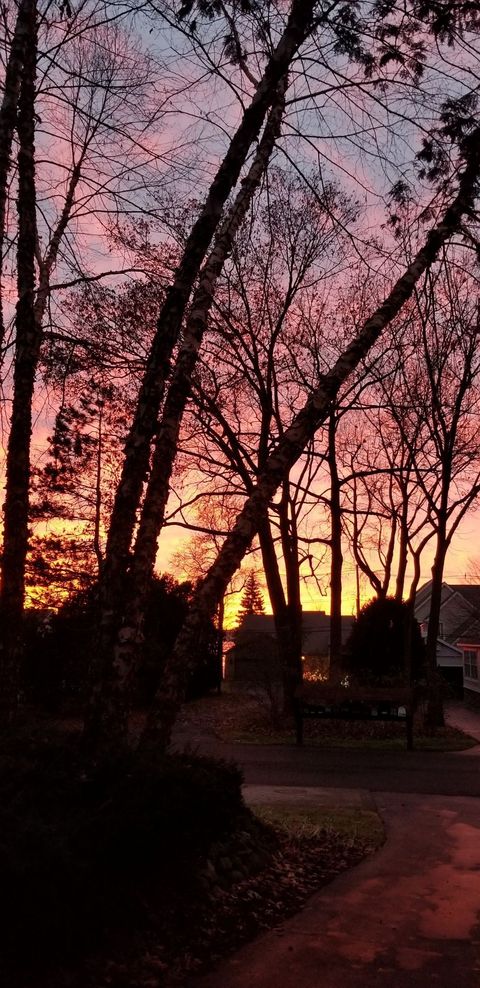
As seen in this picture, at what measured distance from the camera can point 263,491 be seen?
7301 mm

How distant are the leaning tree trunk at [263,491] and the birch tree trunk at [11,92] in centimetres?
314

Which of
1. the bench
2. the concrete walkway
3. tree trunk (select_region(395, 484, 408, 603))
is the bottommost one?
the concrete walkway

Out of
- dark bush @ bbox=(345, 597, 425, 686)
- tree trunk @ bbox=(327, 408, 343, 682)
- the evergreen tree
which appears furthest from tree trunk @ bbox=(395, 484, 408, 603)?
the evergreen tree

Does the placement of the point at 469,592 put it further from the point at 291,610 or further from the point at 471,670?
the point at 291,610

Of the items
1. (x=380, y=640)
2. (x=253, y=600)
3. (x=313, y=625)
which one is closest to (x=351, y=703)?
(x=380, y=640)

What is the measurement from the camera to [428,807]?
9859 mm

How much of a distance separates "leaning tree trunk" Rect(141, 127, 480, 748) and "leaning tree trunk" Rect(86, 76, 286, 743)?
1.19 ft

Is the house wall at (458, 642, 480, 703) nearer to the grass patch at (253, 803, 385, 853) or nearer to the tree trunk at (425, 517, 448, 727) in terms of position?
the tree trunk at (425, 517, 448, 727)

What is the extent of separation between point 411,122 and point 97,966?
288 inches

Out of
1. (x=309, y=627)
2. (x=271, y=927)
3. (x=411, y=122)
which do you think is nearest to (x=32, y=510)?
(x=411, y=122)

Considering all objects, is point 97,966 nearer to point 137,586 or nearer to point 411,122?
point 137,586

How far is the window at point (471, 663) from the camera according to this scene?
4378 cm

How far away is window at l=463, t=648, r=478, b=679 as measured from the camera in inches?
1724

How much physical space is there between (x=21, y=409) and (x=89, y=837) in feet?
16.7
